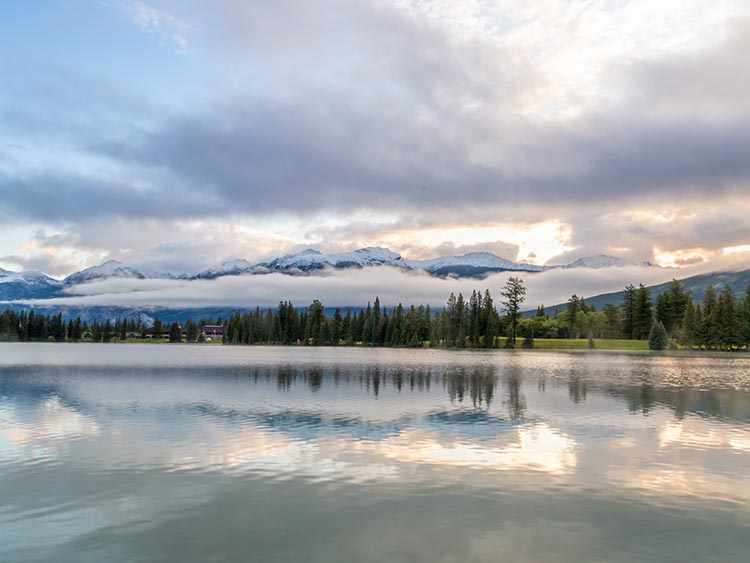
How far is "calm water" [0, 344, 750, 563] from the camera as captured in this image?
14.6 m

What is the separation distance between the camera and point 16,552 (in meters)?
13.9

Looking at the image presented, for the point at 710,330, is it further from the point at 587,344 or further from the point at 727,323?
the point at 587,344

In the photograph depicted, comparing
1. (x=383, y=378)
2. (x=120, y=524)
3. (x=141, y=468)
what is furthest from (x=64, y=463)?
(x=383, y=378)

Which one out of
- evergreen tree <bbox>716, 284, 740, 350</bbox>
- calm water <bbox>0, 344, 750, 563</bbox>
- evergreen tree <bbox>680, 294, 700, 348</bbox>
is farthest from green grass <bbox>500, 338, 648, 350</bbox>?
calm water <bbox>0, 344, 750, 563</bbox>

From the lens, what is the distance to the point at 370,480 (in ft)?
67.1

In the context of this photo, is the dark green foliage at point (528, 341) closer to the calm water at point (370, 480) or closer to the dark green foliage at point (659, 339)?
the dark green foliage at point (659, 339)

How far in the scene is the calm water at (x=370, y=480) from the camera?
14.6 metres

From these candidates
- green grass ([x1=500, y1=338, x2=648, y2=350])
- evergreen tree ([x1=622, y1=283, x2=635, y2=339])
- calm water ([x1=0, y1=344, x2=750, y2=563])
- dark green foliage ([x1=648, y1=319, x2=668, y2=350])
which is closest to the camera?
calm water ([x1=0, y1=344, x2=750, y2=563])

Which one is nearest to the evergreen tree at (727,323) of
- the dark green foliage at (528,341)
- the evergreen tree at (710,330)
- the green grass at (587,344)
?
the evergreen tree at (710,330)

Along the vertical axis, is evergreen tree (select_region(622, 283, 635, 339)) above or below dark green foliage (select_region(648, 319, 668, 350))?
above

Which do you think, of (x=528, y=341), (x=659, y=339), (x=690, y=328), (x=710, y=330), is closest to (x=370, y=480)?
(x=659, y=339)

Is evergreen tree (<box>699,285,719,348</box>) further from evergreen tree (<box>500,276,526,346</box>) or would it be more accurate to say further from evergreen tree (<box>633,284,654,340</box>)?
evergreen tree (<box>500,276,526,346</box>)

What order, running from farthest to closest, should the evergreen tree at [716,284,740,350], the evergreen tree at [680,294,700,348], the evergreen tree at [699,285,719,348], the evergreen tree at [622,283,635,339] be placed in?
the evergreen tree at [622,283,635,339], the evergreen tree at [680,294,700,348], the evergreen tree at [699,285,719,348], the evergreen tree at [716,284,740,350]

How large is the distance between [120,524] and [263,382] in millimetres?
42232
